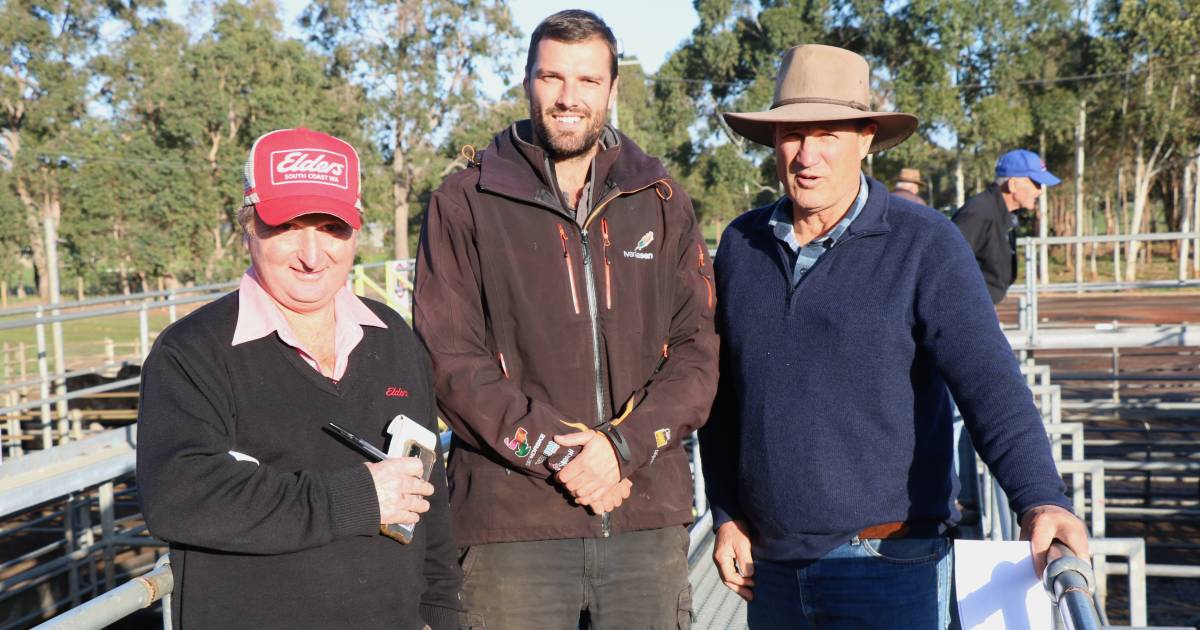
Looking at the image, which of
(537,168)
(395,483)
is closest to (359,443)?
(395,483)

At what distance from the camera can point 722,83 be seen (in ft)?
117

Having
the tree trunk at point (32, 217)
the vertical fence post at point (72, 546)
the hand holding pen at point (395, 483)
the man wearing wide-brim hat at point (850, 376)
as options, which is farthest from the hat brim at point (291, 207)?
the tree trunk at point (32, 217)

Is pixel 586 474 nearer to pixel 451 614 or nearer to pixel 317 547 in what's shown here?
pixel 451 614

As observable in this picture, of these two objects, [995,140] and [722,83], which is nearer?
[995,140]

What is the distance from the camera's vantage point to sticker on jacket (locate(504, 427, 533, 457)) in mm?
2363

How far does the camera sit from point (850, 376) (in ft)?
7.58

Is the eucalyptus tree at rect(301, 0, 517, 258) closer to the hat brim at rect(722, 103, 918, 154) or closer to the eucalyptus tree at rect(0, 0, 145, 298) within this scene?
the eucalyptus tree at rect(0, 0, 145, 298)

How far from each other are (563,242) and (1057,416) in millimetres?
5049

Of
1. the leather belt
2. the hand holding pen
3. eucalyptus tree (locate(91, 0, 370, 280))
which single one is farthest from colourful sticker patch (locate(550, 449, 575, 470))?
eucalyptus tree (locate(91, 0, 370, 280))

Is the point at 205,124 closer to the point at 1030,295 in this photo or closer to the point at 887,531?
the point at 1030,295

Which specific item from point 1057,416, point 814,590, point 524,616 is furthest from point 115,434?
point 1057,416

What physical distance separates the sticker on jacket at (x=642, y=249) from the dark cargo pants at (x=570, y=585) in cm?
70

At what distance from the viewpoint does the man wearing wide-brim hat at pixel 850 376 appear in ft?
7.47

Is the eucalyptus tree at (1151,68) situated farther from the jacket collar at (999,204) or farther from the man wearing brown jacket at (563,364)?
the man wearing brown jacket at (563,364)
